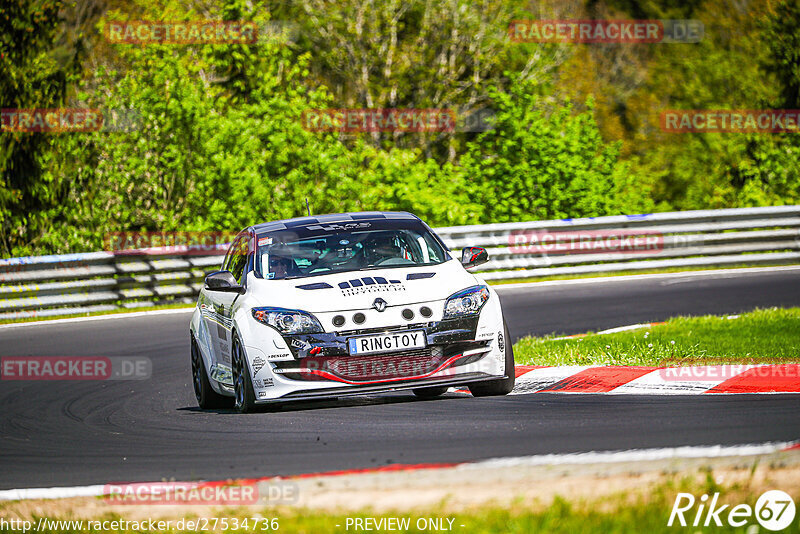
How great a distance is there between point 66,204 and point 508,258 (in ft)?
26.0

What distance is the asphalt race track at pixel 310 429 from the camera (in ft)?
21.4

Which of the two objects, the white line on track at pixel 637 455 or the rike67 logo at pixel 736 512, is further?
the white line on track at pixel 637 455

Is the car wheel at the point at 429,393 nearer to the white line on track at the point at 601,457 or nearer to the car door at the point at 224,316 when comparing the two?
the car door at the point at 224,316

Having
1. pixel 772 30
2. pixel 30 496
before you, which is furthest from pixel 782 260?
pixel 30 496

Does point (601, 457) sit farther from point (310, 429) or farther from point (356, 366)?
point (356, 366)

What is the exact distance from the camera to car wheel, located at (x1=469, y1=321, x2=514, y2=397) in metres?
8.89

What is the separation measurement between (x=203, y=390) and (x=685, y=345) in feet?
13.7

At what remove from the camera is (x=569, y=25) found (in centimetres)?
4216

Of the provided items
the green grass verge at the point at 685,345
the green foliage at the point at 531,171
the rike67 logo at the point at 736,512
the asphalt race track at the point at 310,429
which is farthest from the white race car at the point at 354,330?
the green foliage at the point at 531,171

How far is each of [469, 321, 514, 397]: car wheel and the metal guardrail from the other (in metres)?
10.6

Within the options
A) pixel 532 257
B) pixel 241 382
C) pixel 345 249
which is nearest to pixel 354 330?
pixel 241 382

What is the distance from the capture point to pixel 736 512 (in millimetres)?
4668

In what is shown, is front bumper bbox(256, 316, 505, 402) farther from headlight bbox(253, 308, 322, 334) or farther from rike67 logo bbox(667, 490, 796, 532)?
rike67 logo bbox(667, 490, 796, 532)

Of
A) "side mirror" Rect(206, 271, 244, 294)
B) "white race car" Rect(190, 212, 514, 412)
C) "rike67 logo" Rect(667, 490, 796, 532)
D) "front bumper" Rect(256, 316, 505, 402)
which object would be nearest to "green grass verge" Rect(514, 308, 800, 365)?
"white race car" Rect(190, 212, 514, 412)
